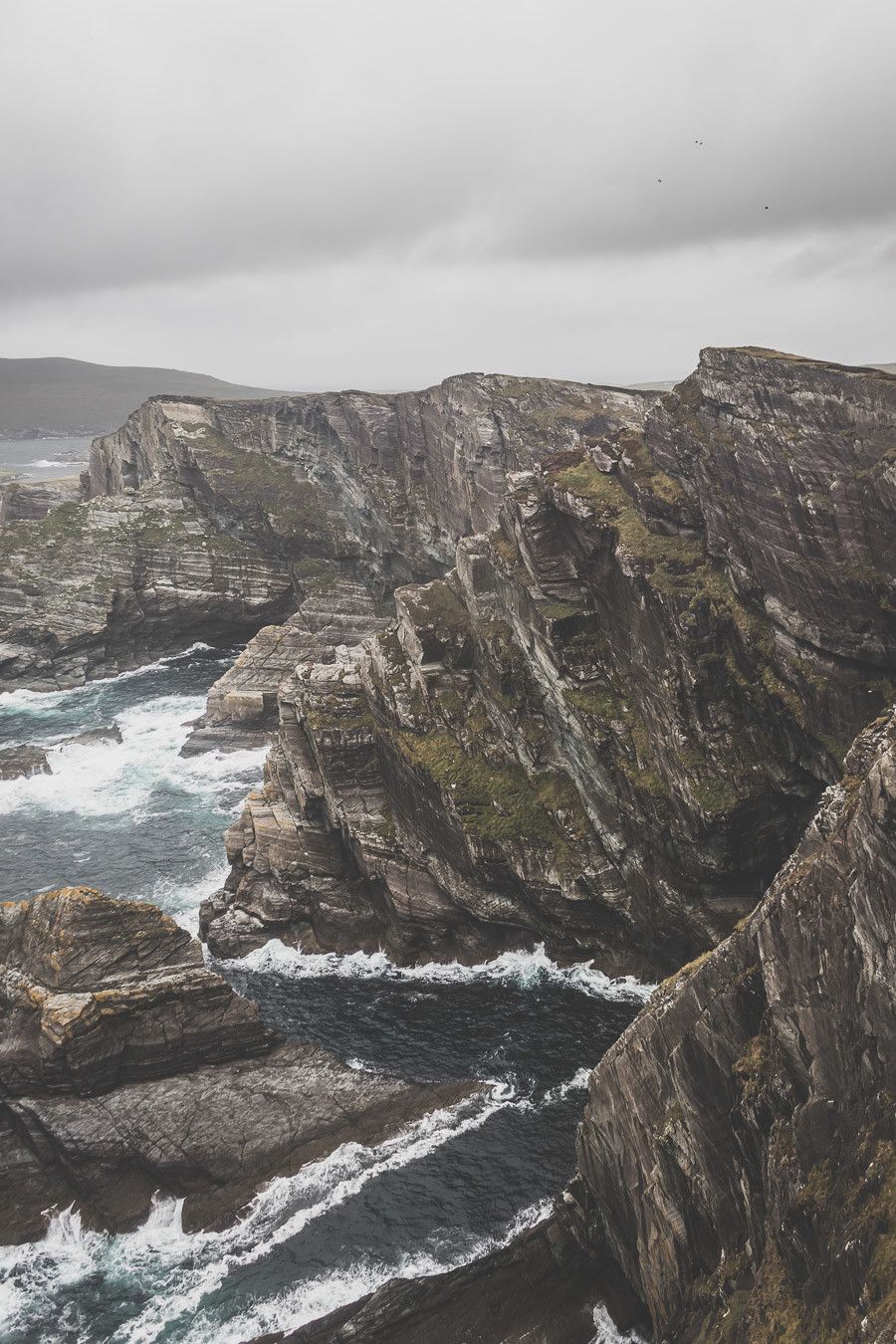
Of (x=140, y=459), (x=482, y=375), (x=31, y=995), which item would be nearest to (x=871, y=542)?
(x=31, y=995)

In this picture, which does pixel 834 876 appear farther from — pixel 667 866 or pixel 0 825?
pixel 0 825

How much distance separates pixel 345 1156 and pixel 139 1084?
1024 centimetres

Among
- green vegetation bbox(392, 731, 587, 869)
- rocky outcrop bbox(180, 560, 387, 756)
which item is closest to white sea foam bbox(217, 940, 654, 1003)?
green vegetation bbox(392, 731, 587, 869)

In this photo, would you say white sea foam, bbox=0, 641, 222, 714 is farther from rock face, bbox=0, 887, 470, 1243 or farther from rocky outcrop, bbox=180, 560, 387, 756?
rock face, bbox=0, 887, 470, 1243

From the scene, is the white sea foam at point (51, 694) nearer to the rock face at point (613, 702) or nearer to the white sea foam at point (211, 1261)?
the rock face at point (613, 702)

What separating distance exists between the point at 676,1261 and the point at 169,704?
92.9m

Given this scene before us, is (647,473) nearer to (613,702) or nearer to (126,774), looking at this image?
(613,702)

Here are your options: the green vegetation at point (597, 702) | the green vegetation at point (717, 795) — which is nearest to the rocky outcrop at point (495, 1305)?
the green vegetation at point (717, 795)

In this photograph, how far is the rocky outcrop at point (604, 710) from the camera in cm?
4541

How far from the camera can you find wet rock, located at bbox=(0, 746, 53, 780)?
294 ft

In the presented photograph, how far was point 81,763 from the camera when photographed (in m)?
93.4

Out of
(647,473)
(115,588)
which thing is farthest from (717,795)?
(115,588)

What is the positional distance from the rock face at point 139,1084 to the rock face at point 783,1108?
685 inches

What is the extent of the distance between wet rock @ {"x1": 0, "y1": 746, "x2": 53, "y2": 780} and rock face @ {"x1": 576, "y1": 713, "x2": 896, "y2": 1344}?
7480cm
